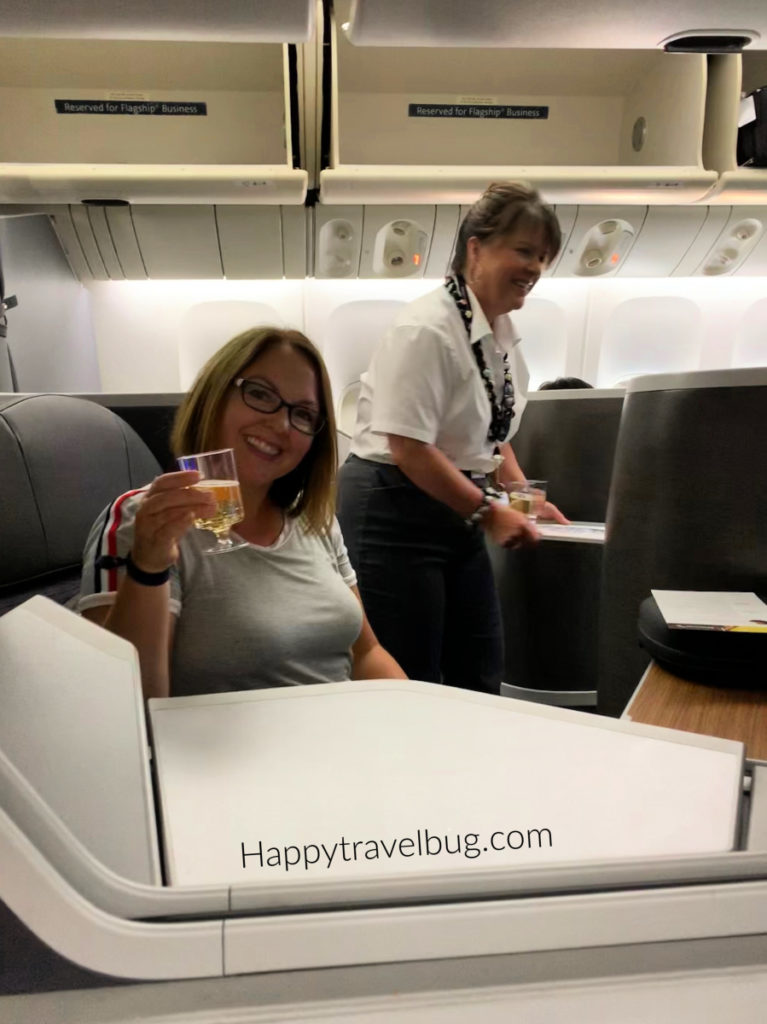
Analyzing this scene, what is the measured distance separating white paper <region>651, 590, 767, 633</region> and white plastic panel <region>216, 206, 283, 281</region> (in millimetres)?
2563

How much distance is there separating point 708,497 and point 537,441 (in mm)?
1498

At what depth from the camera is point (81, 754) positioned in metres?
0.49

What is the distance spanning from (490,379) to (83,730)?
1.35 m

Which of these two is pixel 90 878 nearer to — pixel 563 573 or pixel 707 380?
pixel 707 380

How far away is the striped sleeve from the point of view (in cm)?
87

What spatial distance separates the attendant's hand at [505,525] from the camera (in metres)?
1.62

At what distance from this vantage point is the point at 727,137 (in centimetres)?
263

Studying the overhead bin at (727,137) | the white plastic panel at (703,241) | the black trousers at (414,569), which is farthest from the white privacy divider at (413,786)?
the white plastic panel at (703,241)

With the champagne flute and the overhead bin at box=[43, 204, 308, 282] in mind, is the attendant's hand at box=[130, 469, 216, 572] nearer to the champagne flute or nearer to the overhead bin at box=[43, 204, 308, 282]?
the champagne flute

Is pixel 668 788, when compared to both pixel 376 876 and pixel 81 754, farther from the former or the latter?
pixel 81 754

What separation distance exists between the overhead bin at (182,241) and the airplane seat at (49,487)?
1.96m

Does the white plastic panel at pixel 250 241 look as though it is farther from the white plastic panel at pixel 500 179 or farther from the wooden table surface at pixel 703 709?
the wooden table surface at pixel 703 709

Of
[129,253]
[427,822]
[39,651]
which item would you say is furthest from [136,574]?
[129,253]

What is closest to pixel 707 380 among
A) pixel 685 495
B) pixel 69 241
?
pixel 685 495
